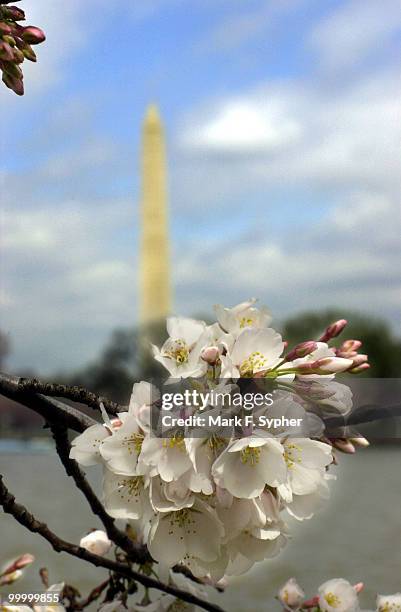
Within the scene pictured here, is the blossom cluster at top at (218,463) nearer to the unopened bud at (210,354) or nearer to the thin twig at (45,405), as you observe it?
the unopened bud at (210,354)

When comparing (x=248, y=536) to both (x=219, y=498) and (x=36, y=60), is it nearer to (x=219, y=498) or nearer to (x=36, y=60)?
(x=219, y=498)

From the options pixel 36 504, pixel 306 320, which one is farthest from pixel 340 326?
pixel 36 504

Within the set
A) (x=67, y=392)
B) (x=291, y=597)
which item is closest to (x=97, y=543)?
(x=291, y=597)

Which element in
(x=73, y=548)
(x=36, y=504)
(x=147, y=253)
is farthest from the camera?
(x=147, y=253)

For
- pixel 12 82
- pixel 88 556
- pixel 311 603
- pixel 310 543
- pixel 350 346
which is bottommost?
pixel 310 543

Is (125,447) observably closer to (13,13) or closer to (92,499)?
(92,499)

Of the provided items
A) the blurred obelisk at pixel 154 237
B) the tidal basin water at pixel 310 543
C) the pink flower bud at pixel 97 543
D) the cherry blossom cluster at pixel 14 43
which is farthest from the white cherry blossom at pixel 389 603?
the blurred obelisk at pixel 154 237
